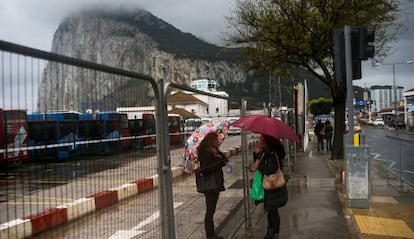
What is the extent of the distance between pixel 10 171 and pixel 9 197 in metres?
0.39

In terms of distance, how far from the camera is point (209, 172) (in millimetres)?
5648

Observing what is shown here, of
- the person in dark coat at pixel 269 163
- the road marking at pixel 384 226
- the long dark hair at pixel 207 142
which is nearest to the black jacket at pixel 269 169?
the person in dark coat at pixel 269 163

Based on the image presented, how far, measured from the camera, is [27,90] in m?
2.28

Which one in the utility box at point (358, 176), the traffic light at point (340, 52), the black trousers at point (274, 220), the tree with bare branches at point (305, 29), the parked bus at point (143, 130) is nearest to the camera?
the parked bus at point (143, 130)

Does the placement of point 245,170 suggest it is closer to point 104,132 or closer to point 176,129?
point 176,129

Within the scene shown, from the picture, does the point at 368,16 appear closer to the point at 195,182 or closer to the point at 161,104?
the point at 195,182

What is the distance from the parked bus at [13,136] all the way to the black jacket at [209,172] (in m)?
3.18

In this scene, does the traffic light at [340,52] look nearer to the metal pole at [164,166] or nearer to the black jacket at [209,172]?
the black jacket at [209,172]

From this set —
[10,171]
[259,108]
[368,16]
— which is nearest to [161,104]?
[10,171]

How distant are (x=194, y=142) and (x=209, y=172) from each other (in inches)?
17.4

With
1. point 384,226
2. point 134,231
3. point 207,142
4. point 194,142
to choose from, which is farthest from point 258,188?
point 134,231

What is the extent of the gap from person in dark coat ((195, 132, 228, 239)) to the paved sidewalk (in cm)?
105

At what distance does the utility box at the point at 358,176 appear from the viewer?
8.55 metres

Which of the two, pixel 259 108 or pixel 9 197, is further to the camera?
pixel 259 108
